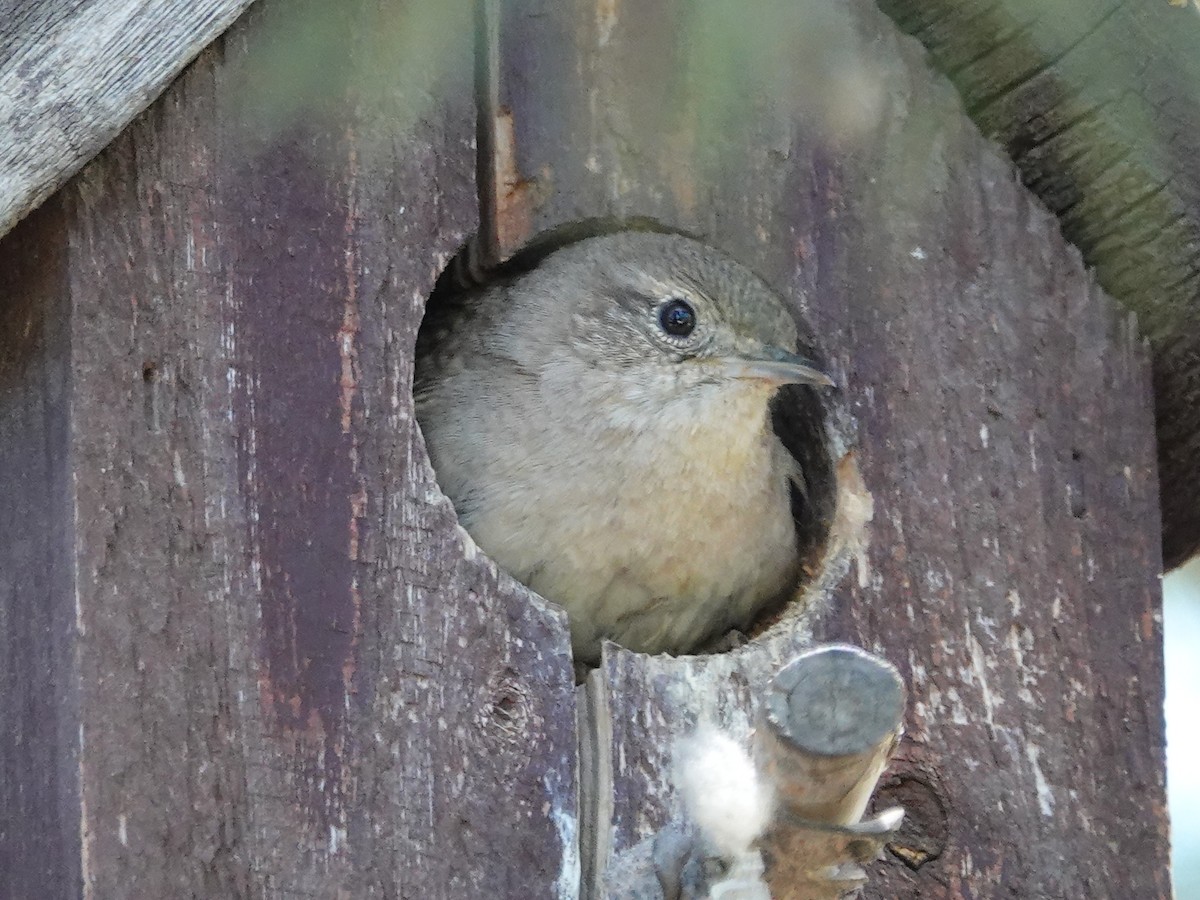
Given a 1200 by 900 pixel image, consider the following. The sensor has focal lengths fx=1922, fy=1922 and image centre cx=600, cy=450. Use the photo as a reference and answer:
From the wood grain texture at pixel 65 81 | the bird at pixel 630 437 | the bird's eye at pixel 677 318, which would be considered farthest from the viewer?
the bird's eye at pixel 677 318

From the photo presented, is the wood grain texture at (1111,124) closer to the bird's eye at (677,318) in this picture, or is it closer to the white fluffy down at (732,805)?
the bird's eye at (677,318)

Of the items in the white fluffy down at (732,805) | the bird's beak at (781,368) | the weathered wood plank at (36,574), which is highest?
the bird's beak at (781,368)

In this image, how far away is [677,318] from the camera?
3.45 meters

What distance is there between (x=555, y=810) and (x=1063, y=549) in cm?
100

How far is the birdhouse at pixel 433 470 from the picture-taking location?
263 cm

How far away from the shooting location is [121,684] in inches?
102

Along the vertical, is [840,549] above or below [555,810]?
above

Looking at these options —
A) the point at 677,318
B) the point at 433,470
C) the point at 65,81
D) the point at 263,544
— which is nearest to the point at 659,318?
the point at 677,318

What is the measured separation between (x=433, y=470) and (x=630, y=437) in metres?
0.43

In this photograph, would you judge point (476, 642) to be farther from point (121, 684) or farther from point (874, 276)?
point (874, 276)

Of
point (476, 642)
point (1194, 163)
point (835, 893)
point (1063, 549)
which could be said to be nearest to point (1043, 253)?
point (1194, 163)

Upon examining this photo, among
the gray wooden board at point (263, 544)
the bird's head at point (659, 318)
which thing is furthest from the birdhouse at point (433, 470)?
the bird's head at point (659, 318)

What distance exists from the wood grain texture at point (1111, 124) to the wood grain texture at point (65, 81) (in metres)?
1.32

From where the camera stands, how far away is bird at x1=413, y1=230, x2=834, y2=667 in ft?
10.5
